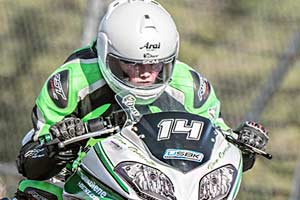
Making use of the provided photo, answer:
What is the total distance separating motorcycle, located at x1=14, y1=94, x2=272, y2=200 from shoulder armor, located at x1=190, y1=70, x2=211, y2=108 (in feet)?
3.13

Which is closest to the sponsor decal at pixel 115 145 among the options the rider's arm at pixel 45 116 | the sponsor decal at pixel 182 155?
the sponsor decal at pixel 182 155

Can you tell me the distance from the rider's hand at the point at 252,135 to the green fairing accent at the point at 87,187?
838 millimetres

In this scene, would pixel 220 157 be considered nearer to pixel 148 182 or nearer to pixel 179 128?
pixel 179 128

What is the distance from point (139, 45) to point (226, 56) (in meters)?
4.28

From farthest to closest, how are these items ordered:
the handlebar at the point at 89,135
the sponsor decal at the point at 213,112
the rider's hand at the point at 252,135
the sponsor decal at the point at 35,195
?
the sponsor decal at the point at 35,195
the sponsor decal at the point at 213,112
the rider's hand at the point at 252,135
the handlebar at the point at 89,135

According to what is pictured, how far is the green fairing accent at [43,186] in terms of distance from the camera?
6.19m

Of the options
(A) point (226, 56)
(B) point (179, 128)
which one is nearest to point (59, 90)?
(B) point (179, 128)

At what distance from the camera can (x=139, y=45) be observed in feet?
18.4

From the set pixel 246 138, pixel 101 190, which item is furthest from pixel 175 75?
pixel 101 190

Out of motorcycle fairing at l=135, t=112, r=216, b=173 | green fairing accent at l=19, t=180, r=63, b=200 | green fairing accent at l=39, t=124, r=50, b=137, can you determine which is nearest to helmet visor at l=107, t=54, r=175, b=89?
green fairing accent at l=39, t=124, r=50, b=137

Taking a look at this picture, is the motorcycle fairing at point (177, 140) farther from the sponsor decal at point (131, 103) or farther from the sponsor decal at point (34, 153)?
the sponsor decal at point (34, 153)

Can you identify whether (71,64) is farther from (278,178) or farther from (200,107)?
(278,178)

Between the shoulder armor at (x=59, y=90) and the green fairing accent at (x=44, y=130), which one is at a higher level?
the shoulder armor at (x=59, y=90)

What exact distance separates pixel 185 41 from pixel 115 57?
421 centimetres
